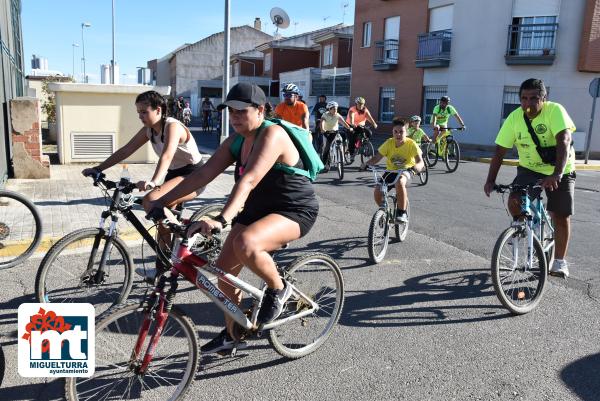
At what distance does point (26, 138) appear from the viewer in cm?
991

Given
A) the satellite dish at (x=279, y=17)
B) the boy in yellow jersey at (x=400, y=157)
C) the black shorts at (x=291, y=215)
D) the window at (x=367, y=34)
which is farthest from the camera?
the satellite dish at (x=279, y=17)

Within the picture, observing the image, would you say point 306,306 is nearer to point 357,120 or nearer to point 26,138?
point 26,138

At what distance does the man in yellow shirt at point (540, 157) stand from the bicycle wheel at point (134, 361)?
3.30 meters

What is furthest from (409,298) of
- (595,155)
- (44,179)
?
(595,155)

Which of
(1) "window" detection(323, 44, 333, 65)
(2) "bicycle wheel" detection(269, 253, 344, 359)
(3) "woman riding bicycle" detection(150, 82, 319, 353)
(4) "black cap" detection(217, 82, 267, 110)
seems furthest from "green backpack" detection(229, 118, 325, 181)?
(1) "window" detection(323, 44, 333, 65)

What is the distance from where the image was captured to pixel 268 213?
345 centimetres

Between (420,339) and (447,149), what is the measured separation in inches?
428

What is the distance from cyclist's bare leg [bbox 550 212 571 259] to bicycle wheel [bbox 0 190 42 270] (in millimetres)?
5188

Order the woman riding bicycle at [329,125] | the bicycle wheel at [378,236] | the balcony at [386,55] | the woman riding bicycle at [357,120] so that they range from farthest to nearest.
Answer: the balcony at [386,55]
the woman riding bicycle at [357,120]
the woman riding bicycle at [329,125]
the bicycle wheel at [378,236]

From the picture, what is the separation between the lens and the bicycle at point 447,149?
14.1 meters

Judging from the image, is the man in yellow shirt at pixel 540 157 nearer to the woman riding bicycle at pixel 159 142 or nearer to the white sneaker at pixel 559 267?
the white sneaker at pixel 559 267

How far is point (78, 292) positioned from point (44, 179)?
6.71 meters

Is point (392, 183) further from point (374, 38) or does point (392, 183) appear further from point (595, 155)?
point (374, 38)

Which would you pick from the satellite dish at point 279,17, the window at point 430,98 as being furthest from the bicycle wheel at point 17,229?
the satellite dish at point 279,17
